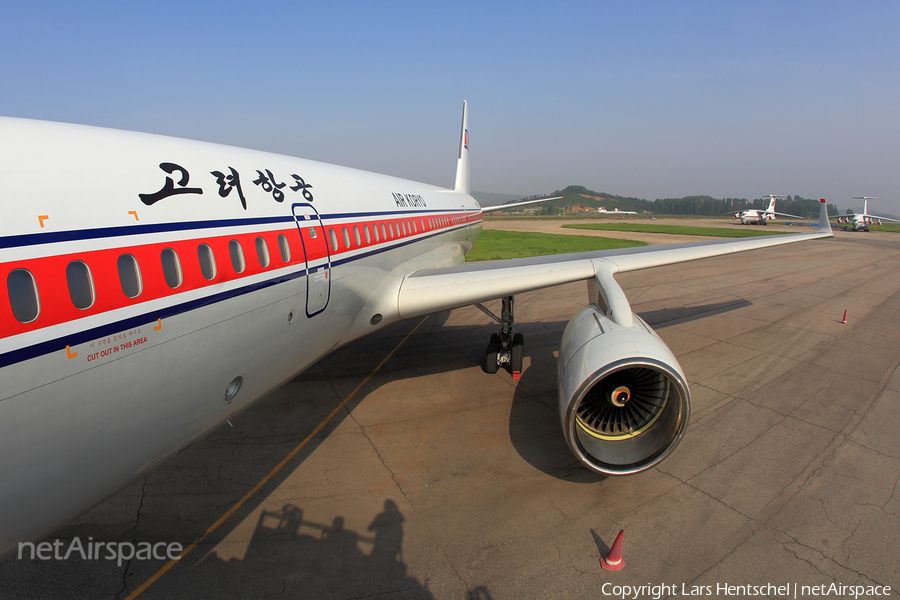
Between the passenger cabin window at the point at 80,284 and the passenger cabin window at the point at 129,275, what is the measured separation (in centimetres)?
22

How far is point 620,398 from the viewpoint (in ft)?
21.6

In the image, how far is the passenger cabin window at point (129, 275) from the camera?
11.2 ft

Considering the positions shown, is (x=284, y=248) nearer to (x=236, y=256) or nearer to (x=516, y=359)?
(x=236, y=256)

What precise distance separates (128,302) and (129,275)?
0.21 metres

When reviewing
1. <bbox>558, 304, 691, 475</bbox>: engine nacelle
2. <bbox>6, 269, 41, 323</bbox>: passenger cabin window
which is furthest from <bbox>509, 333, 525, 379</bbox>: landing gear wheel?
<bbox>6, 269, 41, 323</bbox>: passenger cabin window

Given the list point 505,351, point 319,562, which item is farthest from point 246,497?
point 505,351

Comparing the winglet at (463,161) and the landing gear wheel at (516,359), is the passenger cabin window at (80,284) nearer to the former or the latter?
the landing gear wheel at (516,359)

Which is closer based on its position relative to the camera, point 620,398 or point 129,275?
point 129,275

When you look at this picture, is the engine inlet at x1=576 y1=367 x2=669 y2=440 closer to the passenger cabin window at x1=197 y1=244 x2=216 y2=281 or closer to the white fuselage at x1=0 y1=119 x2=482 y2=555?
the white fuselage at x1=0 y1=119 x2=482 y2=555

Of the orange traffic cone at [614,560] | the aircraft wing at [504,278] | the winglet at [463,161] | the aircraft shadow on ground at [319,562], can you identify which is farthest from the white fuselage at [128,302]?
the winglet at [463,161]

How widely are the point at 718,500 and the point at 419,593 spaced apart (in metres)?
4.19

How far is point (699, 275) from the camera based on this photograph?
2416cm

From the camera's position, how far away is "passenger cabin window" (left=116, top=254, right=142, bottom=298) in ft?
11.2

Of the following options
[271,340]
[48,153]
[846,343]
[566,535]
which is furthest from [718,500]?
[846,343]
